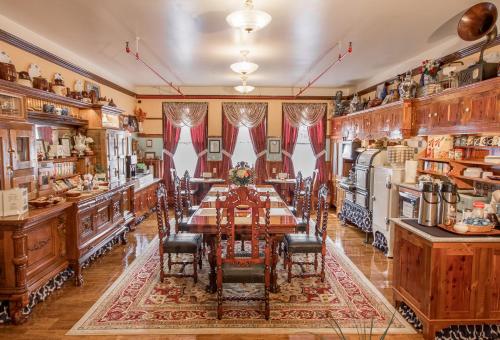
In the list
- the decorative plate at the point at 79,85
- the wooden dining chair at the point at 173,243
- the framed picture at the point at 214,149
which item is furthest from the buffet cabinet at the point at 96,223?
the framed picture at the point at 214,149

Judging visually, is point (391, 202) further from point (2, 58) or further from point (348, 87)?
point (2, 58)

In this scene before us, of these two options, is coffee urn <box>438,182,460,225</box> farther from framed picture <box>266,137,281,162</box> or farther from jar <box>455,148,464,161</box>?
framed picture <box>266,137,281,162</box>

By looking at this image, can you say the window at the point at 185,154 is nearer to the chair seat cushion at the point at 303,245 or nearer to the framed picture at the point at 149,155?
the framed picture at the point at 149,155

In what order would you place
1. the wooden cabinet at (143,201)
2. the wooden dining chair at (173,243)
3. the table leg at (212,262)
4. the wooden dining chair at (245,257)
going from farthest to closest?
the wooden cabinet at (143,201)
the wooden dining chair at (173,243)
the table leg at (212,262)
the wooden dining chair at (245,257)

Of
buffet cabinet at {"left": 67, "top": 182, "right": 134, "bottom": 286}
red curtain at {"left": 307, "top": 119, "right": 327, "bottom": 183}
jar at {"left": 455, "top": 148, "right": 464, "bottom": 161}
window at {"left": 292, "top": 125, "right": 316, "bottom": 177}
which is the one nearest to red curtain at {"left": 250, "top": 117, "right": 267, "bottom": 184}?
window at {"left": 292, "top": 125, "right": 316, "bottom": 177}

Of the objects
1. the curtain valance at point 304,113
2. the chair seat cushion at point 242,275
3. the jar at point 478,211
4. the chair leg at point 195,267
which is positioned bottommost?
the chair leg at point 195,267

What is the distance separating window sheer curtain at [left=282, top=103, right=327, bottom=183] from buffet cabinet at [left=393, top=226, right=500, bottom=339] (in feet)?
19.1

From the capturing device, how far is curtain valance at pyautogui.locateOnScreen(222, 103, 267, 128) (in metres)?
8.32

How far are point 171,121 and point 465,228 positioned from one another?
707cm

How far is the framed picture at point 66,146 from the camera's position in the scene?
4.87 m

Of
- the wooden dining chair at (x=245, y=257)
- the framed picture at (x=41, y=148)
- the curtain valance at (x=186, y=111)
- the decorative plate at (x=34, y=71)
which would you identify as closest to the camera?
the wooden dining chair at (x=245, y=257)

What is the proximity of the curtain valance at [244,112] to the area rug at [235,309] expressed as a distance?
4.94 meters

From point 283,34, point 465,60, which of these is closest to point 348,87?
point 465,60

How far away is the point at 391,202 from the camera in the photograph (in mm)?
4938
